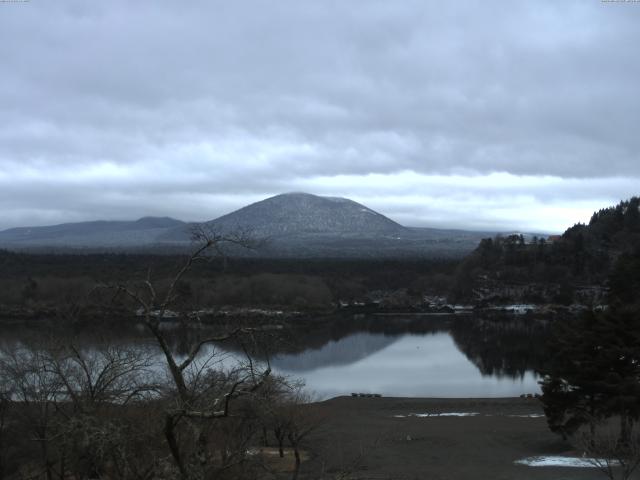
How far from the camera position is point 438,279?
104m

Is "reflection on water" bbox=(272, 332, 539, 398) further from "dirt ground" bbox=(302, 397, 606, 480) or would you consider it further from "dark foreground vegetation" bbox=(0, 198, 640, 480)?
"dirt ground" bbox=(302, 397, 606, 480)

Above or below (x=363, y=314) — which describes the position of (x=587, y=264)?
above

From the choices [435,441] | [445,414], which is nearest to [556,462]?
[435,441]

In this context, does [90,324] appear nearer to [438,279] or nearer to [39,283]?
[39,283]

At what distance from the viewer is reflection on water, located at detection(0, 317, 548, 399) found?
33906mm

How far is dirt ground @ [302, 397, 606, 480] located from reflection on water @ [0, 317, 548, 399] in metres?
3.04

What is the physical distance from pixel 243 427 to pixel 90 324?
21.8m

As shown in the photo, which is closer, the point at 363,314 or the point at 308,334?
the point at 308,334

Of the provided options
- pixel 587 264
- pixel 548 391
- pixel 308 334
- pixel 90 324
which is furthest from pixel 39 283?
pixel 587 264

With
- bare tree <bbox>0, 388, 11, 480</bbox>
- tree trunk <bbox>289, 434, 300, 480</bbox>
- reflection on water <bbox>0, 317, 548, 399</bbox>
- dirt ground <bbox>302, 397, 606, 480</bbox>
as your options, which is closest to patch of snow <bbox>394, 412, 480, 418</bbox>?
dirt ground <bbox>302, 397, 606, 480</bbox>

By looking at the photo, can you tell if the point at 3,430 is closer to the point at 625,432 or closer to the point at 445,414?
the point at 625,432

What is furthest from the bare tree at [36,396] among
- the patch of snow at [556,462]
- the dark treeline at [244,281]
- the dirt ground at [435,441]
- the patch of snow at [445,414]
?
the dark treeline at [244,281]

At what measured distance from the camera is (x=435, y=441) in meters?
21.3

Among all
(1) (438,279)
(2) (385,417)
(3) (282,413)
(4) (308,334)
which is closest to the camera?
(3) (282,413)
